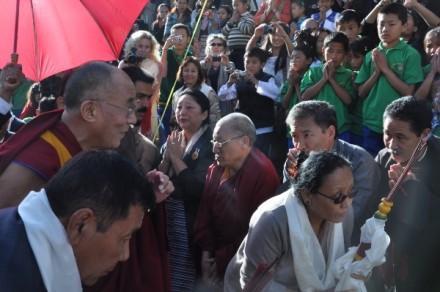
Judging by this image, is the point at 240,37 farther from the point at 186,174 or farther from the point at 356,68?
the point at 186,174

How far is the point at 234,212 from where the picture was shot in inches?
160

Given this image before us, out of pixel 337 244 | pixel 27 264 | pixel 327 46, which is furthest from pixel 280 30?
pixel 27 264

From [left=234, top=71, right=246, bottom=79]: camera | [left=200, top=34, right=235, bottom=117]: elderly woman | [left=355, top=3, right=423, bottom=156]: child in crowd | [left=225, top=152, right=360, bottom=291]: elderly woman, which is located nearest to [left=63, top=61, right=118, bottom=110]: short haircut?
[left=225, top=152, right=360, bottom=291]: elderly woman

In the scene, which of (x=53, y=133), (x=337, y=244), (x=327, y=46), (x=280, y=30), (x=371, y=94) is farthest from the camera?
(x=280, y=30)

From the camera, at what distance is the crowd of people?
1.75 meters

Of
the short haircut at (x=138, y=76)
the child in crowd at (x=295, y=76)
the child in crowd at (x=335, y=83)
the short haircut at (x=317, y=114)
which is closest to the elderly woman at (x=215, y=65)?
the child in crowd at (x=295, y=76)

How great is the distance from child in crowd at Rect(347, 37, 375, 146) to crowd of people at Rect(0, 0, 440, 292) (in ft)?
0.04

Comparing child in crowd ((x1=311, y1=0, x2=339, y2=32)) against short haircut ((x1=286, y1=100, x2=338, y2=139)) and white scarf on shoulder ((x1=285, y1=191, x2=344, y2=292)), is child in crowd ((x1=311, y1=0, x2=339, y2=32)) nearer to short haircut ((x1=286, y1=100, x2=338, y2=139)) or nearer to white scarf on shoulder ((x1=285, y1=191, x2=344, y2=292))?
short haircut ((x1=286, y1=100, x2=338, y2=139))

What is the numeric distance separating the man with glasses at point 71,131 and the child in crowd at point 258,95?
341cm

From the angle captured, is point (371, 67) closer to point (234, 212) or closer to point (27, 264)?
→ point (234, 212)

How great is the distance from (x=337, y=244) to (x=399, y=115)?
1.02m

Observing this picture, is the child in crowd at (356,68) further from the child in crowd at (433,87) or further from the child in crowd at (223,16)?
the child in crowd at (223,16)

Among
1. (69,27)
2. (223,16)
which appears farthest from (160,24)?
(69,27)

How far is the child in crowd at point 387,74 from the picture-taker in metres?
5.20
